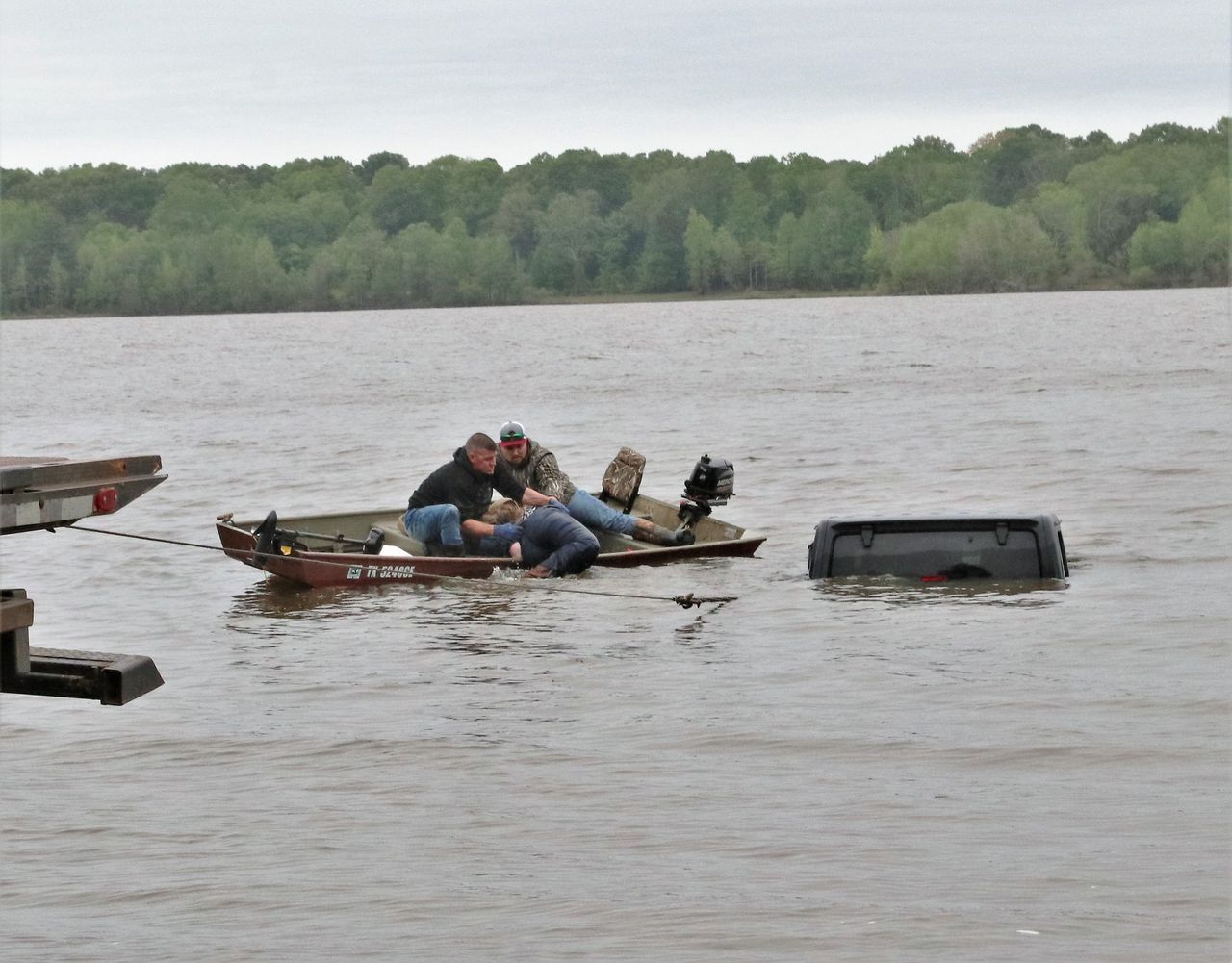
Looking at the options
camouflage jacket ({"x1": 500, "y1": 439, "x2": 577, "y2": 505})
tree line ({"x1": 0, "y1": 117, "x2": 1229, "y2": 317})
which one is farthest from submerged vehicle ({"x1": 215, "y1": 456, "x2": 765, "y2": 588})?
tree line ({"x1": 0, "y1": 117, "x2": 1229, "y2": 317})

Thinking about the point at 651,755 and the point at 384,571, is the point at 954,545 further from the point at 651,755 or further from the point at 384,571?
the point at 651,755

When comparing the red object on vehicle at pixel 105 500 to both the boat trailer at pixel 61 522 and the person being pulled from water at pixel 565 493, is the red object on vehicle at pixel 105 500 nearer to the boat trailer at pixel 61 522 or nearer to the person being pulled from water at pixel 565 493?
the boat trailer at pixel 61 522

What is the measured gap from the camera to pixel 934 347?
7162cm

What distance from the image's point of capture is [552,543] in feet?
54.0

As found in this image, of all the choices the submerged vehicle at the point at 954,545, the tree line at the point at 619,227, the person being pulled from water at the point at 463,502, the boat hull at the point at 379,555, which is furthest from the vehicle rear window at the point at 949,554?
the tree line at the point at 619,227

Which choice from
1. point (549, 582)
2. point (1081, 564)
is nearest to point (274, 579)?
point (549, 582)

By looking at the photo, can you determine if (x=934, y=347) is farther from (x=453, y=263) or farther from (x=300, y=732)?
(x=453, y=263)

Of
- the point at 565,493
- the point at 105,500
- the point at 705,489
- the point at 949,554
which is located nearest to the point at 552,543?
the point at 565,493

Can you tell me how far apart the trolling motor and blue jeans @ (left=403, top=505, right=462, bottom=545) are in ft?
7.72

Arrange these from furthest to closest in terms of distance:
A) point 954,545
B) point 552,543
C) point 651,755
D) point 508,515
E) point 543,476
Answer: point 543,476
point 508,515
point 552,543
point 954,545
point 651,755

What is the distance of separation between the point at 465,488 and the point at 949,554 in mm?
4160

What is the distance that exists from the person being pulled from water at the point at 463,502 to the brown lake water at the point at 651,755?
555 mm

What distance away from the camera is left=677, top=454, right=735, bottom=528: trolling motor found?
59.2 ft

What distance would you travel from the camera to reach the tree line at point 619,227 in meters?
142
